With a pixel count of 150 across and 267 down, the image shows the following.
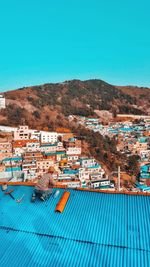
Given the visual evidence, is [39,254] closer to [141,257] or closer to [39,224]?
[39,224]

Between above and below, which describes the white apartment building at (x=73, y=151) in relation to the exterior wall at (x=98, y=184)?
above

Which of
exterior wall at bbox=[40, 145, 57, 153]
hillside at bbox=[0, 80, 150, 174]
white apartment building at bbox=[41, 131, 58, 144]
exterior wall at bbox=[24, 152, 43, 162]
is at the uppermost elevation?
hillside at bbox=[0, 80, 150, 174]

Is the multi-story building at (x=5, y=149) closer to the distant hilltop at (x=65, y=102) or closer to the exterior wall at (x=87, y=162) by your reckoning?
the exterior wall at (x=87, y=162)

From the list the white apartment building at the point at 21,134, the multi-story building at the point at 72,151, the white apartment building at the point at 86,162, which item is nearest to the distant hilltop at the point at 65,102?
the white apartment building at the point at 21,134

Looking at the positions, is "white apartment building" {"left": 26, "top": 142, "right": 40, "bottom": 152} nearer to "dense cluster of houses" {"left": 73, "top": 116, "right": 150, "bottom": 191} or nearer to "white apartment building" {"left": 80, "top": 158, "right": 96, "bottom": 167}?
"white apartment building" {"left": 80, "top": 158, "right": 96, "bottom": 167}

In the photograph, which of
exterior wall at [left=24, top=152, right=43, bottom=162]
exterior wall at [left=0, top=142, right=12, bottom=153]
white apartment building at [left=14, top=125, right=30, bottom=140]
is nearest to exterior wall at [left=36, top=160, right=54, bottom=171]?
exterior wall at [left=24, top=152, right=43, bottom=162]

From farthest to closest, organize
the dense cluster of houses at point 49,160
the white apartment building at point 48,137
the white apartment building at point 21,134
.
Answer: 1. the white apartment building at point 48,137
2. the white apartment building at point 21,134
3. the dense cluster of houses at point 49,160

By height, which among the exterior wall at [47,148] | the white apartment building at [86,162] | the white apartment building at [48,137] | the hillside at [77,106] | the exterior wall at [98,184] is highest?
the hillside at [77,106]
